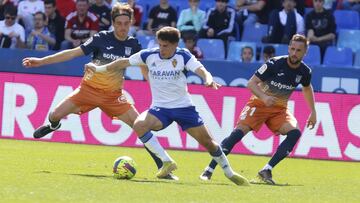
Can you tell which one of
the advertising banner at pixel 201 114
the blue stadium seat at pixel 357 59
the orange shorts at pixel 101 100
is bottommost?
the advertising banner at pixel 201 114

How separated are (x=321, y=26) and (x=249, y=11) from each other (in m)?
1.99

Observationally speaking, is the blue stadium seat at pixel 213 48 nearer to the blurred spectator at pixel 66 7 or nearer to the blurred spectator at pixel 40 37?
the blurred spectator at pixel 40 37

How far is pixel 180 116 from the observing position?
40.3 ft

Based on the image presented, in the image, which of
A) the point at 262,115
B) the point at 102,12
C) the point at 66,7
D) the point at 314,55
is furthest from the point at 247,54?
the point at 262,115

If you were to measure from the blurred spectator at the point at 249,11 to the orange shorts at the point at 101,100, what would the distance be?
853 centimetres

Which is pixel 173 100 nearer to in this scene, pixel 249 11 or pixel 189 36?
pixel 189 36

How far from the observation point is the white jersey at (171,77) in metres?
12.3

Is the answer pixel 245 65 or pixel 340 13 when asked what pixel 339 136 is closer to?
pixel 245 65

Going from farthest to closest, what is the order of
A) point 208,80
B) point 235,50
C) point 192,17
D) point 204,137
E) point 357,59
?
point 192,17 → point 235,50 → point 357,59 → point 204,137 → point 208,80

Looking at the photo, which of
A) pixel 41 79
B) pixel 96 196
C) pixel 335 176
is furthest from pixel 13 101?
pixel 96 196

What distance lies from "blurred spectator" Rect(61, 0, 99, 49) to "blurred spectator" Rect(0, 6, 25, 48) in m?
1.02

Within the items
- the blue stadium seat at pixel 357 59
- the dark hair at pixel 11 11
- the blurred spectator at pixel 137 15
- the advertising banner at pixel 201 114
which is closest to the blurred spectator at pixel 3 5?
the dark hair at pixel 11 11

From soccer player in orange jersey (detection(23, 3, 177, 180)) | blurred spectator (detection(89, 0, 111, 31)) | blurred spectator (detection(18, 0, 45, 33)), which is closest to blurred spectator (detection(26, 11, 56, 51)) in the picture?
blurred spectator (detection(18, 0, 45, 33))

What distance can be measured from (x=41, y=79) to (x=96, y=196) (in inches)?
364
